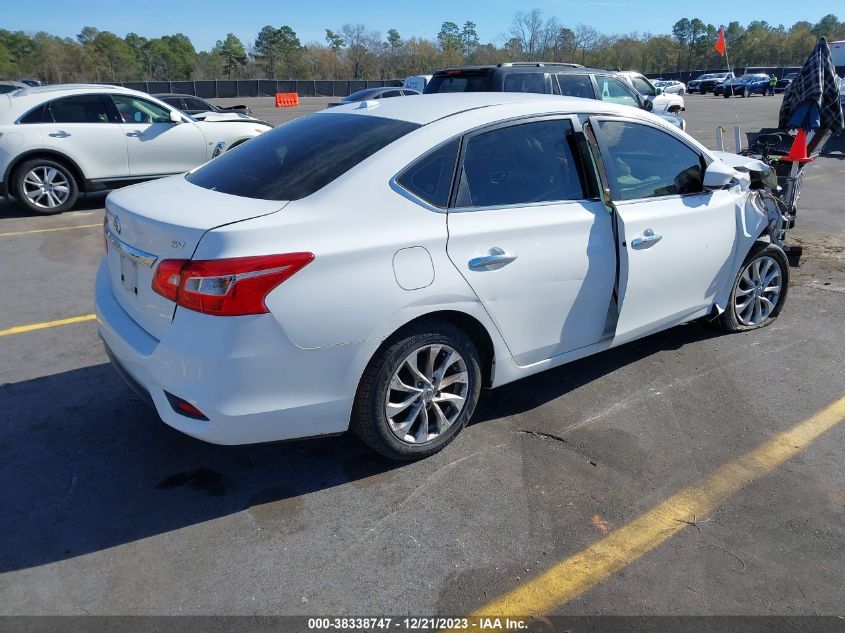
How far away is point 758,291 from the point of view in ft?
17.4

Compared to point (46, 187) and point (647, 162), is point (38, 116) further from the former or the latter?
point (647, 162)

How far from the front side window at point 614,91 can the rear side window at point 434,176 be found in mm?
8865

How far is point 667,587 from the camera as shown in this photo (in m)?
2.75

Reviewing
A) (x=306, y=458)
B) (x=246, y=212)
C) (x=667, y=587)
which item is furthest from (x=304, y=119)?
(x=667, y=587)

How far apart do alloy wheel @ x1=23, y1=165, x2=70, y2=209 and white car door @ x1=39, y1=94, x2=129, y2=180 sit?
0.31 m

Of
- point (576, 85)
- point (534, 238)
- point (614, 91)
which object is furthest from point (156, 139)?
point (534, 238)

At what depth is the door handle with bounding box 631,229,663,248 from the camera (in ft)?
13.3

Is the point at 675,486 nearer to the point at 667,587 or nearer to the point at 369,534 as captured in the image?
the point at 667,587

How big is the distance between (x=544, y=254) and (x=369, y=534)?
1653 millimetres

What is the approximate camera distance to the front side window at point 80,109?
9477 millimetres

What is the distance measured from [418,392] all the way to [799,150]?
527 centimetres

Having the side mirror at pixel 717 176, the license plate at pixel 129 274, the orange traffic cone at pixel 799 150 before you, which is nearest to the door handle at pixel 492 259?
the license plate at pixel 129 274

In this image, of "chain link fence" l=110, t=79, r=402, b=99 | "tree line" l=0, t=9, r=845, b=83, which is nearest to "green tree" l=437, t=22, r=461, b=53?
"tree line" l=0, t=9, r=845, b=83

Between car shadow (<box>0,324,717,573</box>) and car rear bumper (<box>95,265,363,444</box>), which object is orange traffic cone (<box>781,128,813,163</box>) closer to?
car shadow (<box>0,324,717,573</box>)
